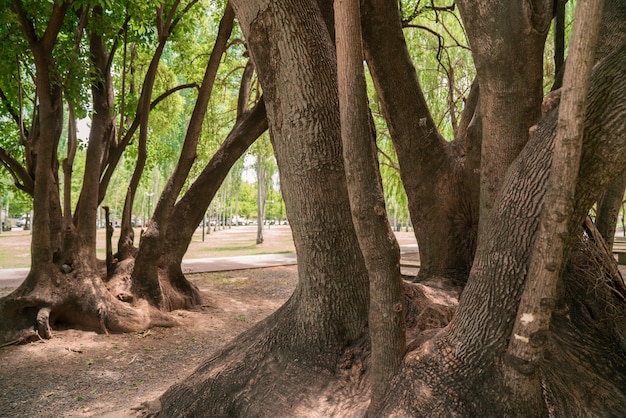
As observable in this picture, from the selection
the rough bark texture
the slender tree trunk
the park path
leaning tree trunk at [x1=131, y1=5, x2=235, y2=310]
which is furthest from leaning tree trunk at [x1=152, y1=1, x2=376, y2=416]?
the park path

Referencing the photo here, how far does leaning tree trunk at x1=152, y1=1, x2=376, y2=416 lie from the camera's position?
2836 millimetres

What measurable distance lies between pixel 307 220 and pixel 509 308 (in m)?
1.31

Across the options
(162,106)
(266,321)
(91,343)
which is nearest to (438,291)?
(266,321)

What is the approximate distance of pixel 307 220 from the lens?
114 inches

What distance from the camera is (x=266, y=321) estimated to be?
343cm

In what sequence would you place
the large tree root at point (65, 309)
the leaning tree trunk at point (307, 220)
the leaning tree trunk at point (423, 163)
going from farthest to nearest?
the large tree root at point (65, 309) → the leaning tree trunk at point (423, 163) → the leaning tree trunk at point (307, 220)

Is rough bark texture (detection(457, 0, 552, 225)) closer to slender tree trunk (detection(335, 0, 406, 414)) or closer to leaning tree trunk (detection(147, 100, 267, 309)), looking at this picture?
slender tree trunk (detection(335, 0, 406, 414))

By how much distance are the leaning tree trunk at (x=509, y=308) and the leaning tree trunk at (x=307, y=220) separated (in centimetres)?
68

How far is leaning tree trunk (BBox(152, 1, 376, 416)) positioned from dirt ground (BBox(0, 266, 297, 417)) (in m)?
1.56

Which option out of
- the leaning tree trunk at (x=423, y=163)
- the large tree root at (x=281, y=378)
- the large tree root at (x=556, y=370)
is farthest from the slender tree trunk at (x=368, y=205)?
the leaning tree trunk at (x=423, y=163)

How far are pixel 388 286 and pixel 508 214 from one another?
0.67 m

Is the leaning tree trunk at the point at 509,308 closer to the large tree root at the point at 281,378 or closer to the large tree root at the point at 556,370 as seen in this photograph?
the large tree root at the point at 556,370

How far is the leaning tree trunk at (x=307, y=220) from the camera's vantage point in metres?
2.84

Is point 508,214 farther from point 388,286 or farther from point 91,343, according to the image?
point 91,343
